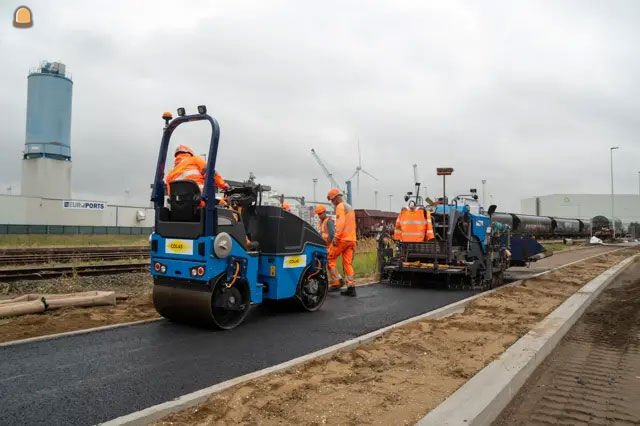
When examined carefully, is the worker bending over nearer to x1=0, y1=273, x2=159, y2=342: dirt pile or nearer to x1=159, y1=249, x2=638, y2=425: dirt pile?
x1=159, y1=249, x2=638, y2=425: dirt pile

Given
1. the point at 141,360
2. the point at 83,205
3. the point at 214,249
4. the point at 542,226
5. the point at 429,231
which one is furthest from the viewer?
the point at 83,205

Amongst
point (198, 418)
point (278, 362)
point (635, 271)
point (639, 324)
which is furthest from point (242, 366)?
point (635, 271)

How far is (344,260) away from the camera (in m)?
8.66

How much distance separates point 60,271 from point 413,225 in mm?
8596

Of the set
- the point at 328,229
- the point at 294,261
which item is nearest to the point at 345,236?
the point at 328,229

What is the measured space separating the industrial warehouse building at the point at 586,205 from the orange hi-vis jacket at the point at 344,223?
8053 centimetres

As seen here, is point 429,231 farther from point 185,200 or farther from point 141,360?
point 141,360

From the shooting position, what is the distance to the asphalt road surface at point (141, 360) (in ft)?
10.7

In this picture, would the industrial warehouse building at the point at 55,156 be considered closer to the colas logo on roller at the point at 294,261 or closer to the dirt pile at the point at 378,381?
the colas logo on roller at the point at 294,261

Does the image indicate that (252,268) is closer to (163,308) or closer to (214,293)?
(214,293)

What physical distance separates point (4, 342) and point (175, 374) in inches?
78.0

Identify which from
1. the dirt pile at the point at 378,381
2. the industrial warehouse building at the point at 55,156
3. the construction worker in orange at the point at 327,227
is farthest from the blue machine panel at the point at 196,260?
the industrial warehouse building at the point at 55,156

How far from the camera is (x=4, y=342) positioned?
4645 millimetres

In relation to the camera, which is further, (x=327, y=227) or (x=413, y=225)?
(x=413, y=225)
